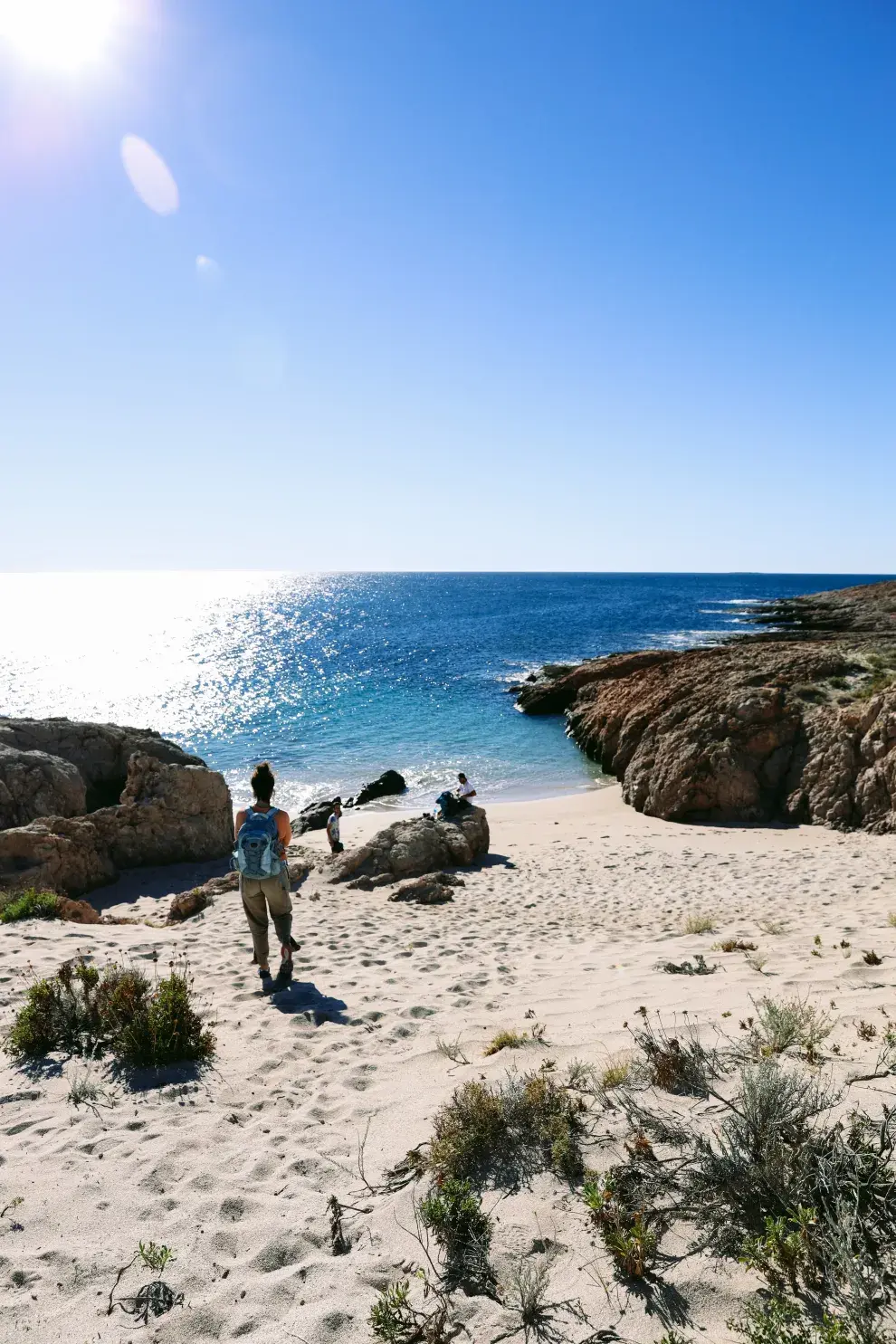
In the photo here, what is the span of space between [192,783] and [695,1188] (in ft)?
39.3

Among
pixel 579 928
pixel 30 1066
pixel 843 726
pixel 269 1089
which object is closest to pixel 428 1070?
pixel 269 1089

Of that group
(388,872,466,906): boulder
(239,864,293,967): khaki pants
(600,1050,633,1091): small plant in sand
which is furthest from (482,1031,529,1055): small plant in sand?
(388,872,466,906): boulder

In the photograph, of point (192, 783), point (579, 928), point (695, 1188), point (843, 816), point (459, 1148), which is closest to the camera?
point (695, 1188)

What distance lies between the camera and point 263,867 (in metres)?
6.80

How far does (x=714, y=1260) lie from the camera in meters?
3.06

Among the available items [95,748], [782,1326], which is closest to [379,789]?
[95,748]

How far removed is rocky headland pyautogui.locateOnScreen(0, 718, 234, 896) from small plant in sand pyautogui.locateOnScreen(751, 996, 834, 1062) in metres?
10.3

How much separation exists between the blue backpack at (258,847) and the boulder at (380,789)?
1641cm

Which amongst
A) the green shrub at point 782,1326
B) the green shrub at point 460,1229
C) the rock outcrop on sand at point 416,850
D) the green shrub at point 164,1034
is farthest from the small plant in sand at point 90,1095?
the rock outcrop on sand at point 416,850

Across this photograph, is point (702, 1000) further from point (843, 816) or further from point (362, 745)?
point (362, 745)

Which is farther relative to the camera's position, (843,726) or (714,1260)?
(843,726)

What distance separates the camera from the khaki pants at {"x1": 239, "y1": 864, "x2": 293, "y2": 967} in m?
6.98

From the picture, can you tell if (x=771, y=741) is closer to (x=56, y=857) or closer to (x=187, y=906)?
(x=187, y=906)

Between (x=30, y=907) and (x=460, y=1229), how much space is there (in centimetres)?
792
